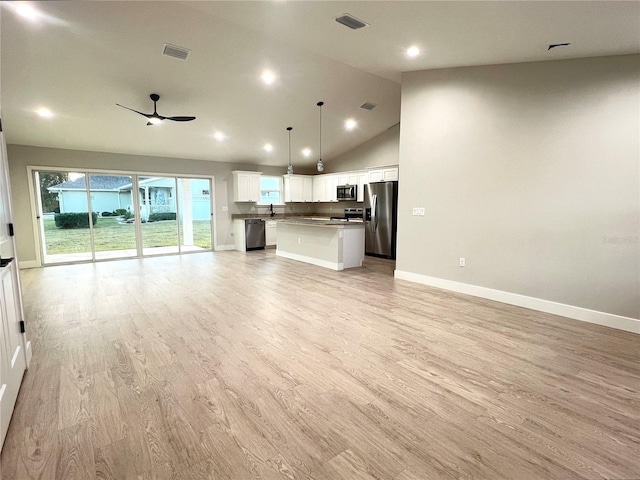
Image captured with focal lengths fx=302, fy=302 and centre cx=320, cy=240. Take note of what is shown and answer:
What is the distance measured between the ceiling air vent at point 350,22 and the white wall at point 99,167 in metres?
5.94

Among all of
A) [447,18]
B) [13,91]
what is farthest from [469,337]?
[13,91]

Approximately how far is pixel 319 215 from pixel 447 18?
729cm

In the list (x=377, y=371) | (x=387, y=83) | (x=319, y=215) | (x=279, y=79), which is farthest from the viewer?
(x=319, y=215)

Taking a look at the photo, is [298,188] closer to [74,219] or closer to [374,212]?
[374,212]

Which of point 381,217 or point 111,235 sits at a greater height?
point 381,217

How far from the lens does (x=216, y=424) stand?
70.2 inches

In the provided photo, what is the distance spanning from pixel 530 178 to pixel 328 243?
11.4ft

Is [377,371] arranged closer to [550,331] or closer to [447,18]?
[550,331]

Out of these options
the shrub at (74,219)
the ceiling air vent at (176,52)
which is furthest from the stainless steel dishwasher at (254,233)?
the ceiling air vent at (176,52)

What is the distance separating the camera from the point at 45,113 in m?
4.99

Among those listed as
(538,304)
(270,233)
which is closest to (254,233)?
(270,233)

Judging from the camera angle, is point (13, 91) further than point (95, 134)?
No

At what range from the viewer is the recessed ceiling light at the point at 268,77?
4.69 meters

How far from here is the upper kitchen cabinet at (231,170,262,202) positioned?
838 centimetres
